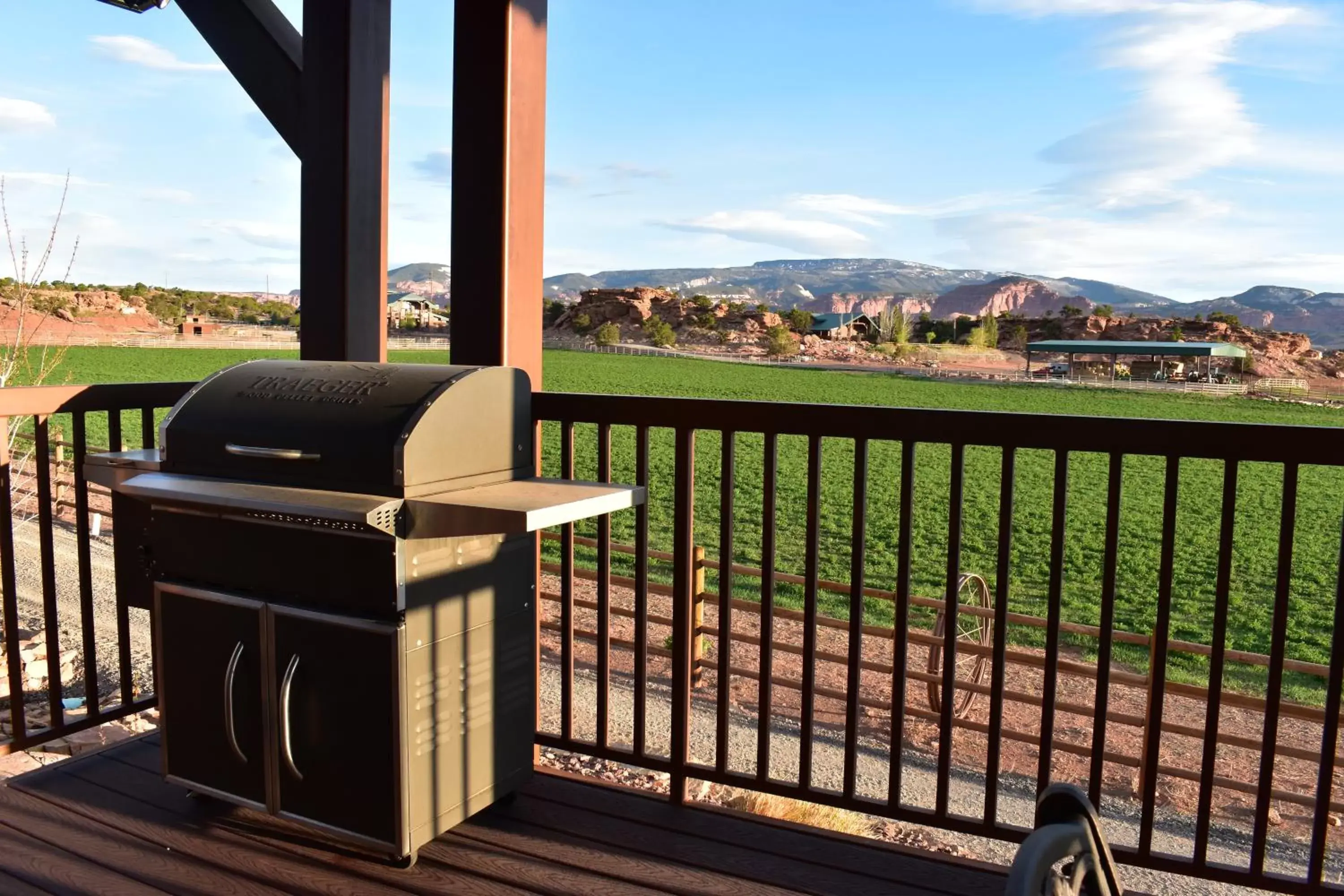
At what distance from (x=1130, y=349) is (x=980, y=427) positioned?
67.6 metres

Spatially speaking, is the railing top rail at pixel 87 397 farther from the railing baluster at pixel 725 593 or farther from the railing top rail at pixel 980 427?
the railing baluster at pixel 725 593

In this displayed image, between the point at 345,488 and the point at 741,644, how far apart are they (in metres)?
12.3

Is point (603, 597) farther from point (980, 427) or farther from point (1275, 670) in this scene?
point (1275, 670)

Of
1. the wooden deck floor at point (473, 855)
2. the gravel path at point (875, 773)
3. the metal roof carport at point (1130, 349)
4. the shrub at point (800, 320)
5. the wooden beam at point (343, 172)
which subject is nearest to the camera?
the wooden deck floor at point (473, 855)

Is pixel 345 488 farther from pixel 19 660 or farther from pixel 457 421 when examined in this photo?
pixel 19 660

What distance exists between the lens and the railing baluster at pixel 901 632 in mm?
2107

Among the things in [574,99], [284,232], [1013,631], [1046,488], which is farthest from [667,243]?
[284,232]

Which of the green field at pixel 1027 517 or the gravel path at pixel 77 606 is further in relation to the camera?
the green field at pixel 1027 517

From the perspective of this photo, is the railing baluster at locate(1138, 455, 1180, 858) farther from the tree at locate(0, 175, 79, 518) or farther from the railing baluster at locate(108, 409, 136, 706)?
the tree at locate(0, 175, 79, 518)

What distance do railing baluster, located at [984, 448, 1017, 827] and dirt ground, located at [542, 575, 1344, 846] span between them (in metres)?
5.05

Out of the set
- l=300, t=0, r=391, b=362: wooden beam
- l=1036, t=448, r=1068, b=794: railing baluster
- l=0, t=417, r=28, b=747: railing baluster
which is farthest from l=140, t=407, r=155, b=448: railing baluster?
l=1036, t=448, r=1068, b=794: railing baluster

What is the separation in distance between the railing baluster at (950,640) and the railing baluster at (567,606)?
2.99 feet

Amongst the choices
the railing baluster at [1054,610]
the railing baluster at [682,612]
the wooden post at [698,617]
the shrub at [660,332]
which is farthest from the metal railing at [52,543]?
the shrub at [660,332]

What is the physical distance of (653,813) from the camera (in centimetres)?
225
